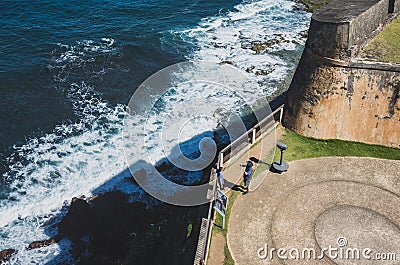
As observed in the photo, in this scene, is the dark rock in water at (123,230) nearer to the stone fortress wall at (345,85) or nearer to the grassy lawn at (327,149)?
the grassy lawn at (327,149)

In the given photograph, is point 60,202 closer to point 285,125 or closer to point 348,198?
point 285,125

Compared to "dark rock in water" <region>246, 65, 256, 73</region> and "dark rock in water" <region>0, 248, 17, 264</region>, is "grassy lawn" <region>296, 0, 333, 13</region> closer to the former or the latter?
"dark rock in water" <region>246, 65, 256, 73</region>

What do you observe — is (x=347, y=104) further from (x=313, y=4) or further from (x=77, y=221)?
(x=313, y=4)

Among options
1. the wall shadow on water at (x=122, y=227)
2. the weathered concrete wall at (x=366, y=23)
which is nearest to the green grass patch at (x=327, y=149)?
the weathered concrete wall at (x=366, y=23)

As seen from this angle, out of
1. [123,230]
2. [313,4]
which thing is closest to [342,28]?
[123,230]

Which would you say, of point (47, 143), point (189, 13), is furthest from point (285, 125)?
point (189, 13)

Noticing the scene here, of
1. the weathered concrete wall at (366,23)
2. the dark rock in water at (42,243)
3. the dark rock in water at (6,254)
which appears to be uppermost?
the weathered concrete wall at (366,23)

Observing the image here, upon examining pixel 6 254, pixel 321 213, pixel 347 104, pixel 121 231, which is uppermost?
pixel 347 104
